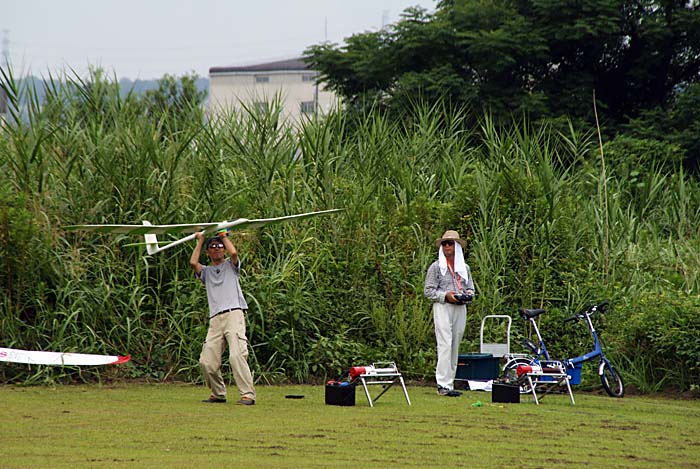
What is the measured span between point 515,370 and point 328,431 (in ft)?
12.6

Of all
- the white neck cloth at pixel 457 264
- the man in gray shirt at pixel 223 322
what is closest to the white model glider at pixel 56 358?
the man in gray shirt at pixel 223 322

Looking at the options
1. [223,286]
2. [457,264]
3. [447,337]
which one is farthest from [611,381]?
[223,286]

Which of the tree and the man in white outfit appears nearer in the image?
the man in white outfit

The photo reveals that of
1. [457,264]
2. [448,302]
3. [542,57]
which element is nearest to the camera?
[448,302]

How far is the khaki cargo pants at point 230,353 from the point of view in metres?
9.91

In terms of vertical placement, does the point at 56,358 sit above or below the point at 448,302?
below

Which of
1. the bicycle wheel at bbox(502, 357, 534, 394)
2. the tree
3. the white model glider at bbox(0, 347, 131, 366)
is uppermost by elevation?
the tree

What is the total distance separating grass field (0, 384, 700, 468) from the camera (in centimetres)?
670

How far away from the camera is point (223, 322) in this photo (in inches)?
398

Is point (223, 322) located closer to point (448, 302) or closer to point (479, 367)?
point (448, 302)

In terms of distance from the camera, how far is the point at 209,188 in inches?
522

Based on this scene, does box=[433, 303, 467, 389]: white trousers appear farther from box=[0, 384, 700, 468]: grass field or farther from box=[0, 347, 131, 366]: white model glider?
box=[0, 347, 131, 366]: white model glider

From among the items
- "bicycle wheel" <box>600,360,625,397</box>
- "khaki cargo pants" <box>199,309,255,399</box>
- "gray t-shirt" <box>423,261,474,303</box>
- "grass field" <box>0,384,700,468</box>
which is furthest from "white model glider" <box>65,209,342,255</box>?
"bicycle wheel" <box>600,360,625,397</box>

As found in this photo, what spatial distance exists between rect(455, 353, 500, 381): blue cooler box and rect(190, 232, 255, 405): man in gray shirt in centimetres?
289
